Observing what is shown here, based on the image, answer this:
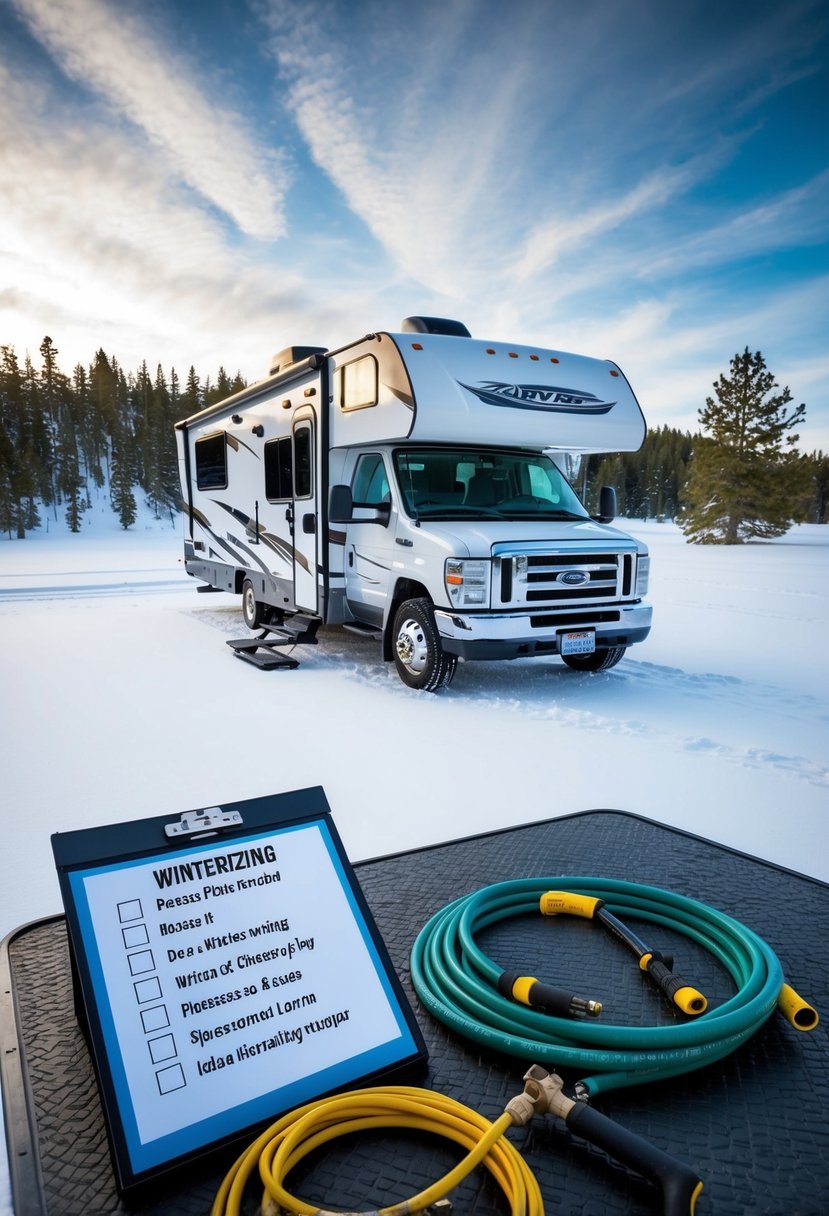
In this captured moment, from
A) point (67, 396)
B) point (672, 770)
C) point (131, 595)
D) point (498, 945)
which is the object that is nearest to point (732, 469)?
point (131, 595)

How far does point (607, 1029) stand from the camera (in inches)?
65.1

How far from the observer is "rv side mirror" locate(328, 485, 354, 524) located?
6.50m

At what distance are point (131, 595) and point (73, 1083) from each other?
1287cm

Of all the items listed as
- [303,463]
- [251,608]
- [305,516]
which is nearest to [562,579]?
[305,516]

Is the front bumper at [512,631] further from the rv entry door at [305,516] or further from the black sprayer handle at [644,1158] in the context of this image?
the black sprayer handle at [644,1158]

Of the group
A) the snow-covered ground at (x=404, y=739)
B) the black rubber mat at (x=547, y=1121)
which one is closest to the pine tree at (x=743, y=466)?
the snow-covered ground at (x=404, y=739)

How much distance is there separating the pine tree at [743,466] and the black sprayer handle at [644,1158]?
33.3 metres

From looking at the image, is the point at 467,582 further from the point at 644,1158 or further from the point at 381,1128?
the point at 644,1158

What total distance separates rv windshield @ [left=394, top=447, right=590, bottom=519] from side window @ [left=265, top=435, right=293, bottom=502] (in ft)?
5.94

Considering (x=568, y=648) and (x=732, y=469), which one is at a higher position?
(x=732, y=469)

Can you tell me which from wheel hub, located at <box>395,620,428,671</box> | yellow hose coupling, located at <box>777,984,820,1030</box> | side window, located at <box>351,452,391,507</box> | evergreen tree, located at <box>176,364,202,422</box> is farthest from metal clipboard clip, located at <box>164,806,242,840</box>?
evergreen tree, located at <box>176,364,202,422</box>

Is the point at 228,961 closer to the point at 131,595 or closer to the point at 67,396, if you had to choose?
the point at 131,595

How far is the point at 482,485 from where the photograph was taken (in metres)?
Result: 6.80

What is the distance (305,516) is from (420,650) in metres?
2.14
